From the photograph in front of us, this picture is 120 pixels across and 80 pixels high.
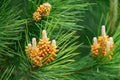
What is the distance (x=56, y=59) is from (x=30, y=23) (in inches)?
5.2

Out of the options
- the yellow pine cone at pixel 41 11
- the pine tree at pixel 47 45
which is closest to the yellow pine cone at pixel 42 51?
the pine tree at pixel 47 45

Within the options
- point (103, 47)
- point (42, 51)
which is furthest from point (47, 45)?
point (103, 47)

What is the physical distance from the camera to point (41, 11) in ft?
2.56

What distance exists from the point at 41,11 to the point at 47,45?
0.12 metres

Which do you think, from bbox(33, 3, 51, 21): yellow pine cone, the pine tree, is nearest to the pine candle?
the pine tree

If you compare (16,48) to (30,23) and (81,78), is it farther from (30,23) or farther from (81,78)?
(81,78)

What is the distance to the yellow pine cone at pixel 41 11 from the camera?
0.77 meters

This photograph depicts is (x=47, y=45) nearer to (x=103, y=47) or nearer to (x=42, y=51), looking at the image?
(x=42, y=51)

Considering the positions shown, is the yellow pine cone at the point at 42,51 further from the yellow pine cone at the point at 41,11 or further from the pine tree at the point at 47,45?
the yellow pine cone at the point at 41,11

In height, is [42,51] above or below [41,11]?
below

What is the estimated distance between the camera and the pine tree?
704 millimetres

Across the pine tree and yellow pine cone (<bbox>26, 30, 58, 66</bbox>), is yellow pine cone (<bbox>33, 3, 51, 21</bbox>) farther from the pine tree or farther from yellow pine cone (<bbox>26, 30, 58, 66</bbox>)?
yellow pine cone (<bbox>26, 30, 58, 66</bbox>)

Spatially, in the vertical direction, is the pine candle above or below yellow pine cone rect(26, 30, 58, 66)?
above

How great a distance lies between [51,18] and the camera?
2.65 ft
